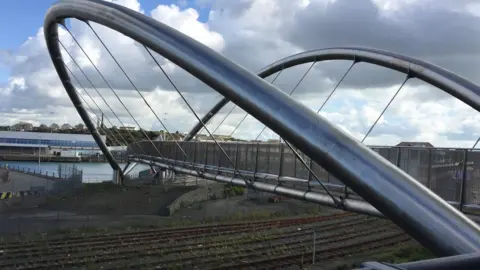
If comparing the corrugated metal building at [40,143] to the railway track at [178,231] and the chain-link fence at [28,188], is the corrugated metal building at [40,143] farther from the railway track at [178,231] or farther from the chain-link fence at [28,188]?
the railway track at [178,231]

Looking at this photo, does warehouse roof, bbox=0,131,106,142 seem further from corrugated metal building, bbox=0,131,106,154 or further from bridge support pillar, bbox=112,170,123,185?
bridge support pillar, bbox=112,170,123,185

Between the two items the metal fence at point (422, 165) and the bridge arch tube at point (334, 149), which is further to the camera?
the metal fence at point (422, 165)

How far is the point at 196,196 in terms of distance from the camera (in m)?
47.7

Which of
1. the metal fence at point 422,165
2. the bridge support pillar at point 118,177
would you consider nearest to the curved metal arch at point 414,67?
the metal fence at point 422,165

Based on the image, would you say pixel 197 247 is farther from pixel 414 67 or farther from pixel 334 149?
pixel 334 149

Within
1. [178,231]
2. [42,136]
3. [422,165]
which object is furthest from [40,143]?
[422,165]

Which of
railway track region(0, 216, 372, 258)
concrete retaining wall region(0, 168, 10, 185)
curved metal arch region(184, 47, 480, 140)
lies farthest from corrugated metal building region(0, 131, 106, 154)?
curved metal arch region(184, 47, 480, 140)

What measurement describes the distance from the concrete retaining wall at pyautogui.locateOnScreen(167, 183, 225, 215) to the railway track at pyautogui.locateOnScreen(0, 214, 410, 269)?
10365 mm

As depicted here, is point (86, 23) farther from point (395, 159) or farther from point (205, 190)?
point (205, 190)

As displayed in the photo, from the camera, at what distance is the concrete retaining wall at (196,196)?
42.4m

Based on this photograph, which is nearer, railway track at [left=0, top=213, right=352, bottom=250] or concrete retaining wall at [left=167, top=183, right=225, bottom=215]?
railway track at [left=0, top=213, right=352, bottom=250]

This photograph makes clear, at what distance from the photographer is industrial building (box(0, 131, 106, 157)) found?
135 m

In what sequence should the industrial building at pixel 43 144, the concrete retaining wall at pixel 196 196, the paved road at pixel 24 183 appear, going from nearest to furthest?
1. the concrete retaining wall at pixel 196 196
2. the paved road at pixel 24 183
3. the industrial building at pixel 43 144

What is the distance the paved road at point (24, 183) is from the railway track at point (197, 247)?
35.2m
